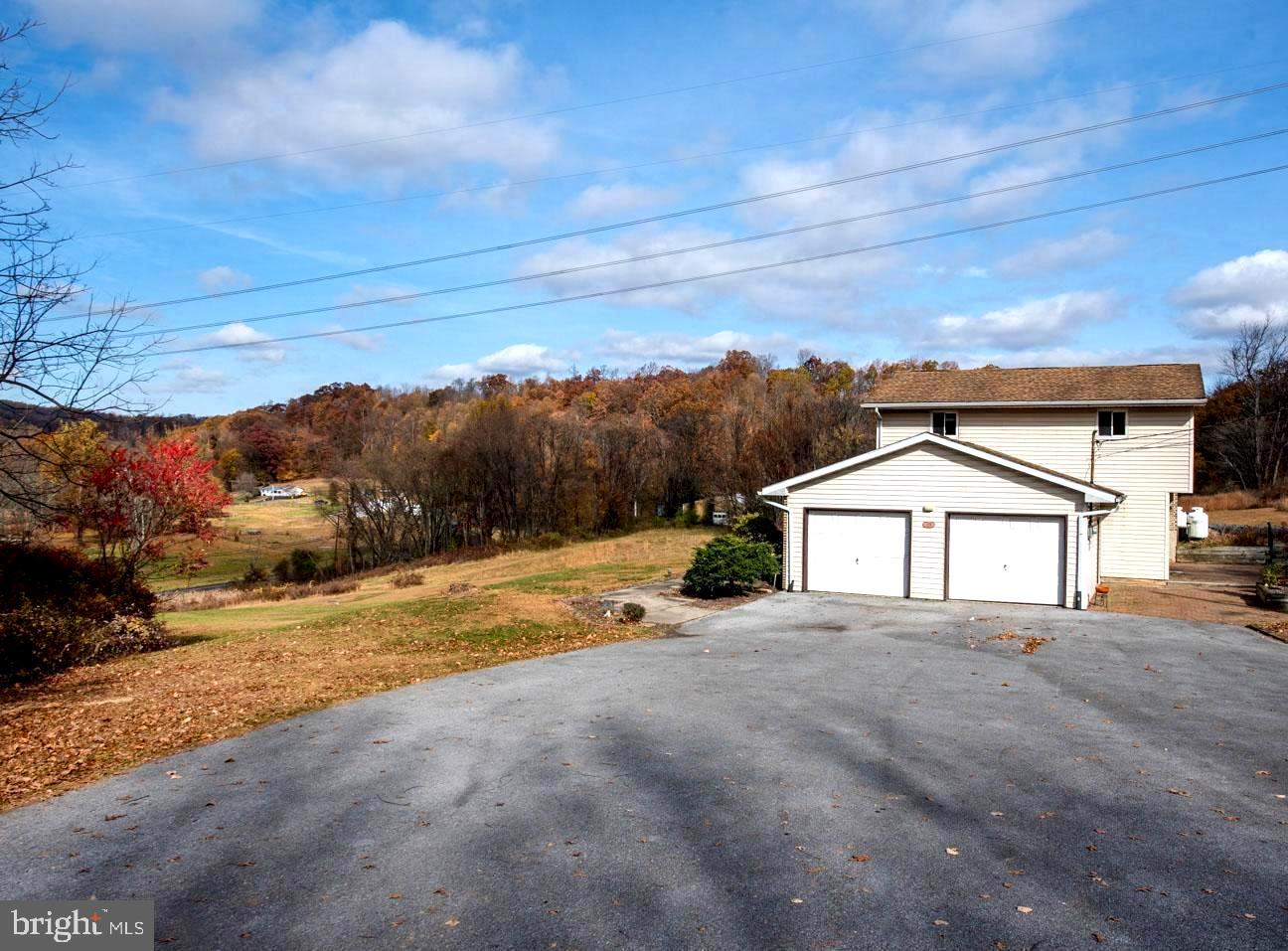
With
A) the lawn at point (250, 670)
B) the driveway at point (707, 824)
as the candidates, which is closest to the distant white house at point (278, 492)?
the lawn at point (250, 670)

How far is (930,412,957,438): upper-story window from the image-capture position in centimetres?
2856

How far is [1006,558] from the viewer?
20.9 meters

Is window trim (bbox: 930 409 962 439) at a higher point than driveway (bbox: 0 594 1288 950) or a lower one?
higher

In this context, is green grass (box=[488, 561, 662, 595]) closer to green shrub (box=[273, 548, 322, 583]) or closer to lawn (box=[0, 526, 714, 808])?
lawn (box=[0, 526, 714, 808])

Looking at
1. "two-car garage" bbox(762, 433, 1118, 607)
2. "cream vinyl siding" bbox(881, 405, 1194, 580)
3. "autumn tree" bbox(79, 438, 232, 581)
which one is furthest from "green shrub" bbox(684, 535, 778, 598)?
"autumn tree" bbox(79, 438, 232, 581)

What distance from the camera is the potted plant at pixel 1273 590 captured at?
20.3m

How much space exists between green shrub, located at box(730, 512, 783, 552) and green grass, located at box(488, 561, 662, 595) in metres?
3.12

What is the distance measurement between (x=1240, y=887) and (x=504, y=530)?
1944 inches

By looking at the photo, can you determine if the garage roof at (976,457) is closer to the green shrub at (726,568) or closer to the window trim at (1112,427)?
the green shrub at (726,568)

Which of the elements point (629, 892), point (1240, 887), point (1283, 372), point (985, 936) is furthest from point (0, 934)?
point (1283, 372)

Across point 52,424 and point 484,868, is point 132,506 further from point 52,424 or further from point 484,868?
point 484,868

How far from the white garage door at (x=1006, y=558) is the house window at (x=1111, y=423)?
8543 millimetres

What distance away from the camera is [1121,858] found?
596 cm

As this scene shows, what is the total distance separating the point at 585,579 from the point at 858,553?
29.5 ft
